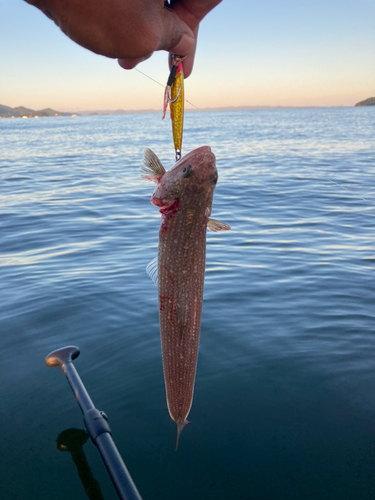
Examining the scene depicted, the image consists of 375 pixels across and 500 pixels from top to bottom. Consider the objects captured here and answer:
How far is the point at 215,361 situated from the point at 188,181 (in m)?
3.21

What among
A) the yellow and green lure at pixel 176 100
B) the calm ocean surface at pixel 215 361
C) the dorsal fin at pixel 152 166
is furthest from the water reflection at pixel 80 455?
the yellow and green lure at pixel 176 100

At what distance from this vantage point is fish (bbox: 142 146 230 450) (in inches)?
112

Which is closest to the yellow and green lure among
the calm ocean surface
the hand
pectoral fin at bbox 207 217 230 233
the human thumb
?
the human thumb

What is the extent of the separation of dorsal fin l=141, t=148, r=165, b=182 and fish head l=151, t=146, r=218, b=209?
106 mm

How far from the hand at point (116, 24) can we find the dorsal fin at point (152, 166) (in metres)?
1.13

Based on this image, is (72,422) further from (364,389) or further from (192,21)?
(192,21)

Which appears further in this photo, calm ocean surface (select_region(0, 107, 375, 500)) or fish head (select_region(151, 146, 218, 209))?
calm ocean surface (select_region(0, 107, 375, 500))

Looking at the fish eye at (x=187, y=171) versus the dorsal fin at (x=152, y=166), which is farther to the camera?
the dorsal fin at (x=152, y=166)

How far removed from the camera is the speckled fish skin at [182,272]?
284 cm

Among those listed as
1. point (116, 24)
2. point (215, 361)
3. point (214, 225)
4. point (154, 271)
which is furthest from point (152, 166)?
point (215, 361)

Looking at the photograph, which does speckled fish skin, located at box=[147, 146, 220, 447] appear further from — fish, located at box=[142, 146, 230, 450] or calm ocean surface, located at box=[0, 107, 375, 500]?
calm ocean surface, located at box=[0, 107, 375, 500]

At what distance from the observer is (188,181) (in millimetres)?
3125

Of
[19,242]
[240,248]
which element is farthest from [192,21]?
[19,242]

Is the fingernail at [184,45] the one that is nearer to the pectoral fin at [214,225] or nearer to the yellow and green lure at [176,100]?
the yellow and green lure at [176,100]
